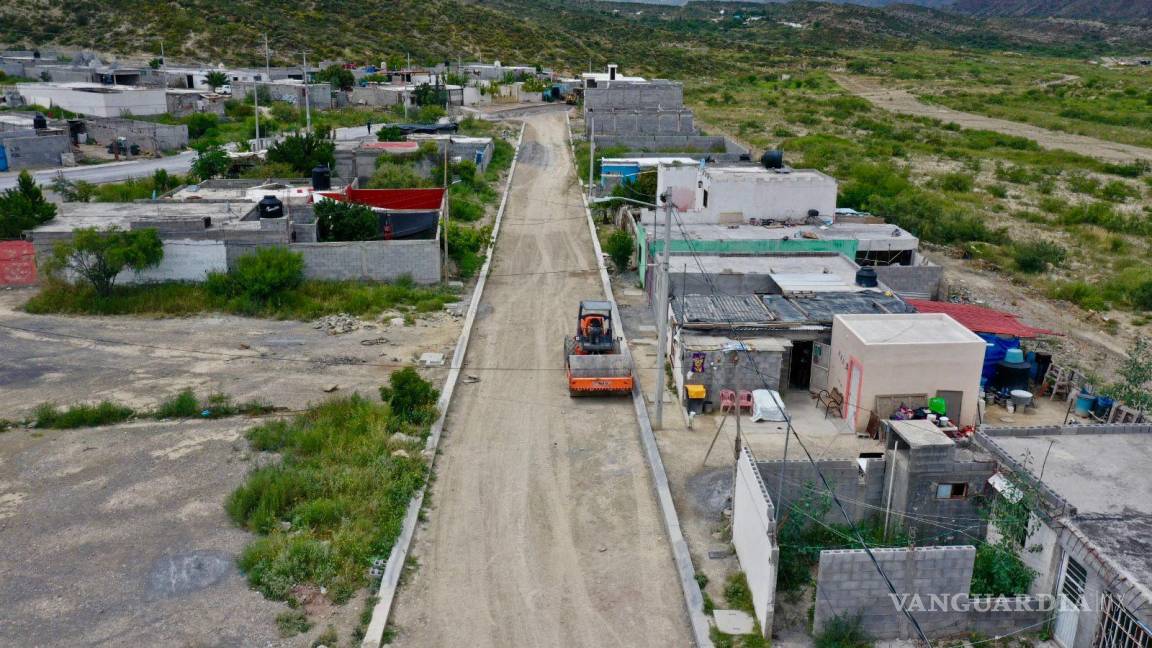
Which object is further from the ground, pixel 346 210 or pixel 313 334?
pixel 346 210

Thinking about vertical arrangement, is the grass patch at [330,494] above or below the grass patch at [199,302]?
below

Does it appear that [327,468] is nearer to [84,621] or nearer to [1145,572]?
[84,621]

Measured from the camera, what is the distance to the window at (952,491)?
612 inches

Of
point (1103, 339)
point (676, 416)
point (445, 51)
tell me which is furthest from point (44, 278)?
point (445, 51)

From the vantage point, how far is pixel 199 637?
13641 mm

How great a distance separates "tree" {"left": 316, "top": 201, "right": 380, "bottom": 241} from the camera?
33375 mm

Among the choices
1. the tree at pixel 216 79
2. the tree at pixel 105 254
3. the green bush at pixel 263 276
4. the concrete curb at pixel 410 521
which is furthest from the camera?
the tree at pixel 216 79

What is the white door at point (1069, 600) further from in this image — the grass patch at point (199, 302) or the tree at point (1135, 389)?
the grass patch at point (199, 302)

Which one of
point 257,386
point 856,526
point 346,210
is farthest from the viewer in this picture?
point 346,210

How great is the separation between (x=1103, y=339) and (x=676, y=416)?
648 inches

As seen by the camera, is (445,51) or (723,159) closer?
(723,159)

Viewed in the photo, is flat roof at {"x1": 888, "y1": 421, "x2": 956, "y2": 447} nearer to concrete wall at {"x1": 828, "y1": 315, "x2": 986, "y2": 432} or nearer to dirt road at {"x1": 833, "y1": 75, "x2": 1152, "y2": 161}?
concrete wall at {"x1": 828, "y1": 315, "x2": 986, "y2": 432}

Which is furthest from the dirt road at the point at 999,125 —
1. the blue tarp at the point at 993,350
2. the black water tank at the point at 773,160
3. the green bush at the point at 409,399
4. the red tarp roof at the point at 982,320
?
the green bush at the point at 409,399

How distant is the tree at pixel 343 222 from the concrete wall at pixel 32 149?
30.6 meters
